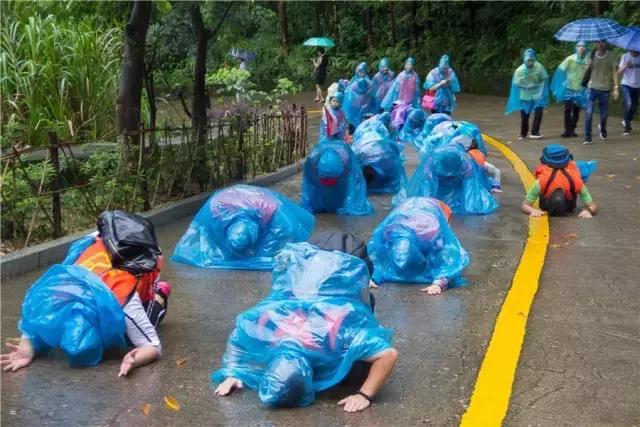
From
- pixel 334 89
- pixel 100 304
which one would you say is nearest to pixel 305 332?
pixel 100 304

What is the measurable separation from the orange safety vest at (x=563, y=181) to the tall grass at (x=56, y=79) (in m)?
5.34

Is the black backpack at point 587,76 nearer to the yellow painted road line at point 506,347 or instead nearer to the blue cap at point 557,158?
the blue cap at point 557,158

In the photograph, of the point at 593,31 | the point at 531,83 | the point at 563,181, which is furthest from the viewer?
the point at 531,83

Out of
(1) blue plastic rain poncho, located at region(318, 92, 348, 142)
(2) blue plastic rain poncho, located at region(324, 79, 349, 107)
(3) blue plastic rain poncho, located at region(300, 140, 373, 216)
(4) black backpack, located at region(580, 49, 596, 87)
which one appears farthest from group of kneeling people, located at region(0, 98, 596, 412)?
(4) black backpack, located at region(580, 49, 596, 87)

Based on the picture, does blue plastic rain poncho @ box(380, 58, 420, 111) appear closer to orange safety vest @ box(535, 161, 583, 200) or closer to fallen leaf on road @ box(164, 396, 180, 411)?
orange safety vest @ box(535, 161, 583, 200)

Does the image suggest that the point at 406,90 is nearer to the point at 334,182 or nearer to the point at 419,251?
the point at 334,182

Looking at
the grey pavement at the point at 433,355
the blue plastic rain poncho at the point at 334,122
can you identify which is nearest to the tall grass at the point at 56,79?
the blue plastic rain poncho at the point at 334,122

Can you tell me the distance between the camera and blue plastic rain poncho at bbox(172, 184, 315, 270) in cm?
628

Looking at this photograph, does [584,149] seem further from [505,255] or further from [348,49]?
[348,49]

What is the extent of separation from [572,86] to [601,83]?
0.67 meters

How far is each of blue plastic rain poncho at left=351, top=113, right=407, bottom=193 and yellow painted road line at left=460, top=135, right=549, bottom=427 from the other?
8.93 ft

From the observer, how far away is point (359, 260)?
4082mm

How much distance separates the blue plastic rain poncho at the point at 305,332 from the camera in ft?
12.3

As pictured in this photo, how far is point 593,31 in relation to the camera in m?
13.9
